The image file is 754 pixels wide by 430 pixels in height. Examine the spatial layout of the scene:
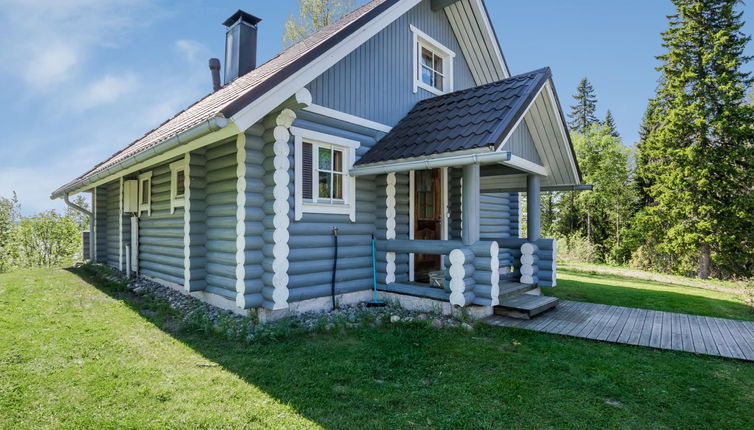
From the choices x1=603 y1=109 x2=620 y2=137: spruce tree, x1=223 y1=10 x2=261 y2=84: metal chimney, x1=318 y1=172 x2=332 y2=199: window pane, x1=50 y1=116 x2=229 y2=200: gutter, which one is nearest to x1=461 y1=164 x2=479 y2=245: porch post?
x1=318 y1=172 x2=332 y2=199: window pane

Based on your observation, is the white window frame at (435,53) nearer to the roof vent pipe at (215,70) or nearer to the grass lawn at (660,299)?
the grass lawn at (660,299)

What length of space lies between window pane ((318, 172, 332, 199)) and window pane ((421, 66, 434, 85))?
134 inches

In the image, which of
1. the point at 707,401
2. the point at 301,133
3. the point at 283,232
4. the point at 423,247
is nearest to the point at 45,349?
the point at 283,232

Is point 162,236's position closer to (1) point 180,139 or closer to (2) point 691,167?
(1) point 180,139

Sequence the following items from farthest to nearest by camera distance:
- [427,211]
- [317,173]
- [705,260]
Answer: [705,260] < [427,211] < [317,173]

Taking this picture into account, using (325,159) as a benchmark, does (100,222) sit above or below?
below

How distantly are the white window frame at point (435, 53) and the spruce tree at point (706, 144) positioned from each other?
14.5 meters

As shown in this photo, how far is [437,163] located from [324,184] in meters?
1.67

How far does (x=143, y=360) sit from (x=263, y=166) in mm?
2538

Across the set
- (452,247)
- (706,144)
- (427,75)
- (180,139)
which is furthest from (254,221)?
(706,144)

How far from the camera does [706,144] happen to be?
54.2 ft

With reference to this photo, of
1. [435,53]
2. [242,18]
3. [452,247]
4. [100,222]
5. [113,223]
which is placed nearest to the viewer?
[452,247]

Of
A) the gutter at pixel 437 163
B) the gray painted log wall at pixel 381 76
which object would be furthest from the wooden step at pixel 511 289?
the gray painted log wall at pixel 381 76

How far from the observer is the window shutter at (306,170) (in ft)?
17.1
